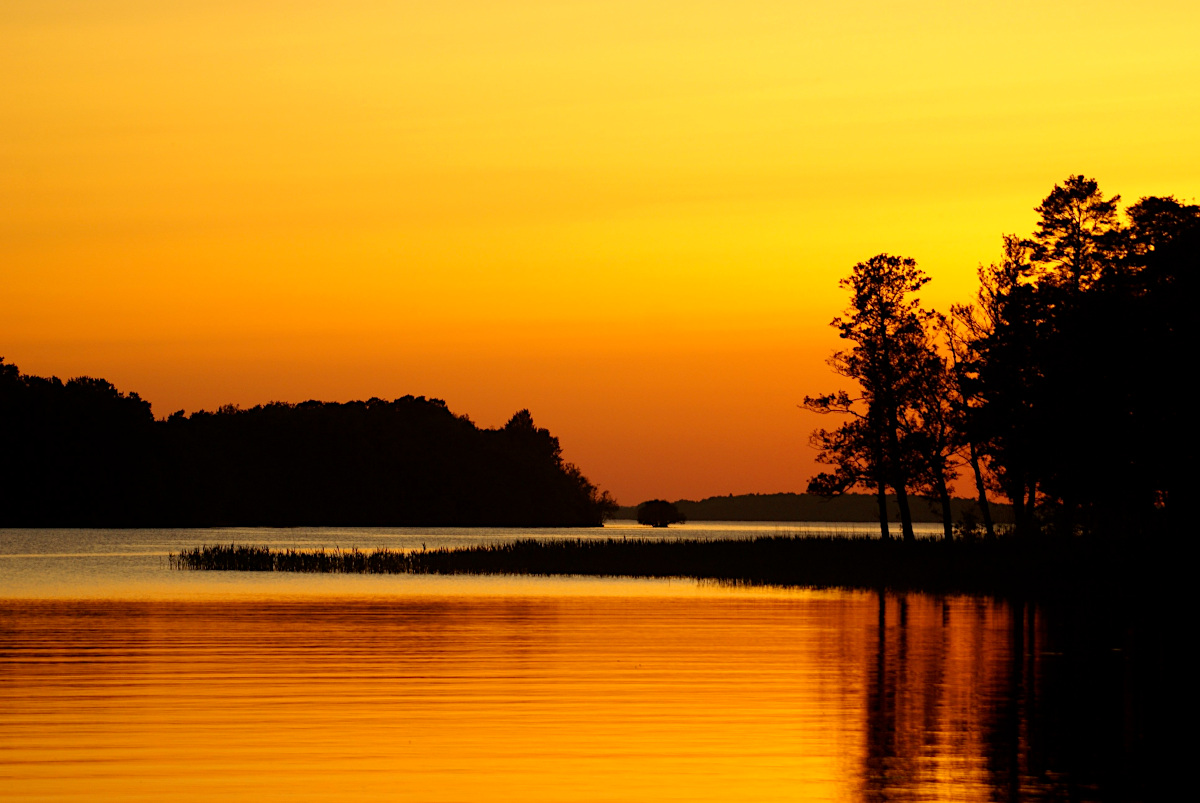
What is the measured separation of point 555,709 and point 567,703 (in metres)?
0.72

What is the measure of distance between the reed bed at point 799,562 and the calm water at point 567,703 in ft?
31.2

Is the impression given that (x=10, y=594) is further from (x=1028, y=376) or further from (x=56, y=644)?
(x=1028, y=376)

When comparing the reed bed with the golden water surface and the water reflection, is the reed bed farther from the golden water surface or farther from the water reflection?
the water reflection

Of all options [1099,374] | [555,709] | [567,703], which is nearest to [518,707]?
[555,709]

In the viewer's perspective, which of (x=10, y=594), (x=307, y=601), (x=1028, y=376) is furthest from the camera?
(x=1028, y=376)

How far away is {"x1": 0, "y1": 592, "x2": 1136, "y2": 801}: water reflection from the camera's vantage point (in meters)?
16.7

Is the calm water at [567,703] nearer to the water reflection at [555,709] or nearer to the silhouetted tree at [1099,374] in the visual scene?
the water reflection at [555,709]

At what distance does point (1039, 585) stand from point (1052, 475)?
8804mm

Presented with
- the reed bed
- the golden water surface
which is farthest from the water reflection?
the reed bed

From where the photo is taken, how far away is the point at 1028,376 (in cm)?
6469

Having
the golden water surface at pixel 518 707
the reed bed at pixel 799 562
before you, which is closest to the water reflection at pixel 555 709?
the golden water surface at pixel 518 707

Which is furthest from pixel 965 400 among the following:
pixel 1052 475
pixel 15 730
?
pixel 15 730

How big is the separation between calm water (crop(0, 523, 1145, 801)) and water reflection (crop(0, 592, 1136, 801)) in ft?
0.22

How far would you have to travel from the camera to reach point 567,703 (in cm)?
2345
